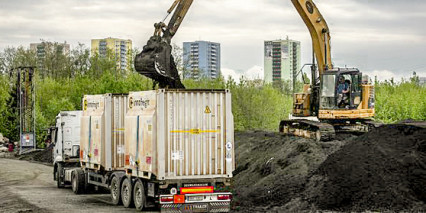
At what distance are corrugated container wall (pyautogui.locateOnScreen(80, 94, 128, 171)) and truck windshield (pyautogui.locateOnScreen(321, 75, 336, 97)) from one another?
12275 mm

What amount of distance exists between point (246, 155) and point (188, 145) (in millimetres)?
14816

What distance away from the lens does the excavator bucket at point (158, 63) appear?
2783cm

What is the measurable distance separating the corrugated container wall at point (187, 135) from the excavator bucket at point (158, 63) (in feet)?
19.9

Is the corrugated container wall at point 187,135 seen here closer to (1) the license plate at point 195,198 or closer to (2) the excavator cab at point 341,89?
(1) the license plate at point 195,198

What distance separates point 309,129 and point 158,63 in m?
11.4

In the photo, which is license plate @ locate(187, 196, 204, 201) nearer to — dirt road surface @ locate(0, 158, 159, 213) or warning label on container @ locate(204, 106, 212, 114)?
warning label on container @ locate(204, 106, 212, 114)

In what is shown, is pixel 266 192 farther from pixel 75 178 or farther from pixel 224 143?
pixel 75 178

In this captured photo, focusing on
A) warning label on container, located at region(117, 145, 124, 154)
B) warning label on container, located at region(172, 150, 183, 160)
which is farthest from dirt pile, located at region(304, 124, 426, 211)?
warning label on container, located at region(117, 145, 124, 154)

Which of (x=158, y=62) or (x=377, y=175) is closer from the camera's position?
(x=377, y=175)

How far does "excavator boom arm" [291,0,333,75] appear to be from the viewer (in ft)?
117

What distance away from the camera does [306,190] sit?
23391 mm

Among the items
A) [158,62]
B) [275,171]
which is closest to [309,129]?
[275,171]

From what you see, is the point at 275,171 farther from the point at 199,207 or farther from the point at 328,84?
the point at 328,84

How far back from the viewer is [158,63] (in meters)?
27.8
